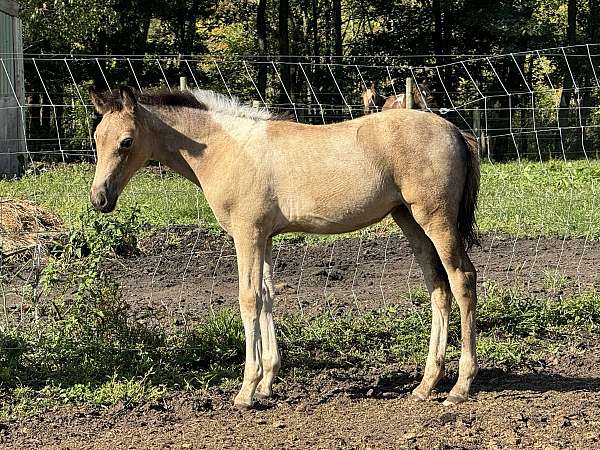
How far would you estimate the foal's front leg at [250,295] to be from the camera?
17.4 ft

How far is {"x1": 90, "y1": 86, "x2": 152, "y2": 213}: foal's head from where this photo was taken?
5336 mm

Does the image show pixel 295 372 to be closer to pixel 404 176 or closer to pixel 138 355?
pixel 138 355

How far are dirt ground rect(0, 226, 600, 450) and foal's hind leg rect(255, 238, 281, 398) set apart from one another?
119 mm

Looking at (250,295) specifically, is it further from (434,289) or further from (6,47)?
(6,47)

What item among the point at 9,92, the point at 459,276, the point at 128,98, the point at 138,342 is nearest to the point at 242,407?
the point at 138,342

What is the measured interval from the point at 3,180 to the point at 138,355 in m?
9.52

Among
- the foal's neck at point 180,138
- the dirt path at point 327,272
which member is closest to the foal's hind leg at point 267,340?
the foal's neck at point 180,138

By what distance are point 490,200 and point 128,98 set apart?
24.9ft

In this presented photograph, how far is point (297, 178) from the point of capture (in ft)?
17.7

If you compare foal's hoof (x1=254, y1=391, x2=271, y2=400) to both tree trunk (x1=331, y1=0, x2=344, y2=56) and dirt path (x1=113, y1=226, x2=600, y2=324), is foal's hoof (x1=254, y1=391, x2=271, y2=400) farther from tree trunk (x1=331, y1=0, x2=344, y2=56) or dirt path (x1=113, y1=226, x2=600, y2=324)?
tree trunk (x1=331, y1=0, x2=344, y2=56)

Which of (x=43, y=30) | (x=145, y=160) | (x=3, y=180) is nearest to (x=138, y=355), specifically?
(x=145, y=160)

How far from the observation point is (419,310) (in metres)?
7.00

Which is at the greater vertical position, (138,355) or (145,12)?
(145,12)

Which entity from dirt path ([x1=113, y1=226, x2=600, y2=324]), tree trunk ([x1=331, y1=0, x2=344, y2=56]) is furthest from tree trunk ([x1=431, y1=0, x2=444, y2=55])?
dirt path ([x1=113, y1=226, x2=600, y2=324])
